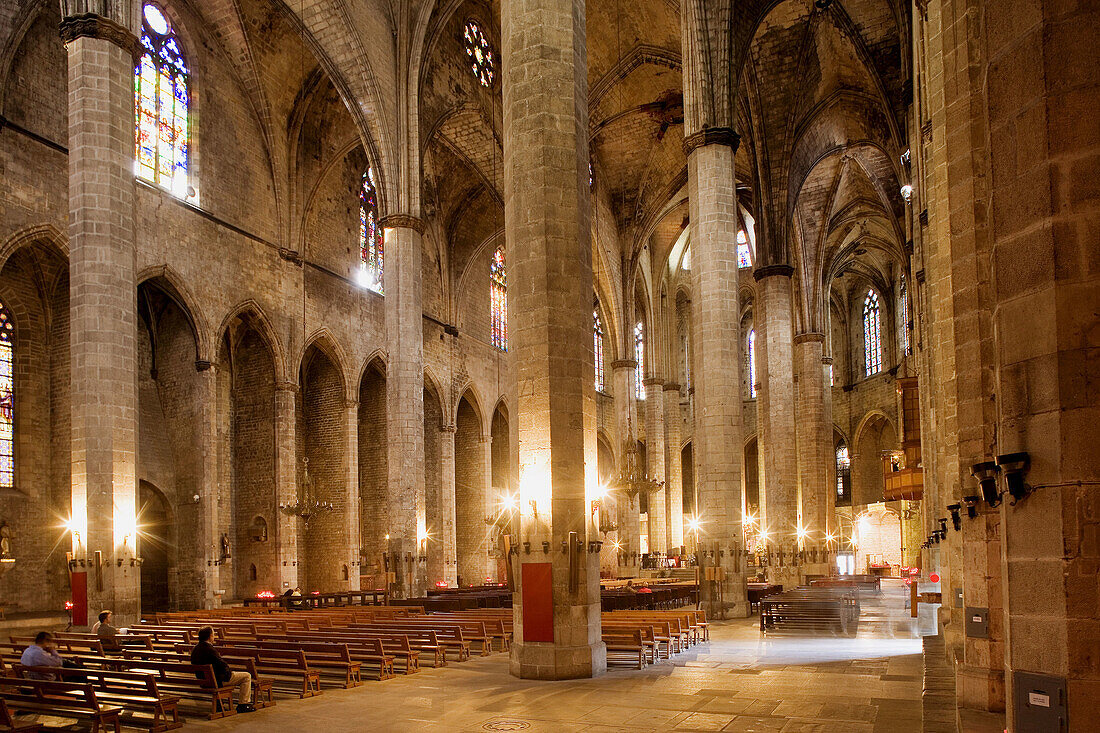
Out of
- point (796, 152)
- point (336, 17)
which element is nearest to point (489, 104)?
point (336, 17)

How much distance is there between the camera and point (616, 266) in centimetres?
4000

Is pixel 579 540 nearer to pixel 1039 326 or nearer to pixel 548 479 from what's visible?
pixel 548 479

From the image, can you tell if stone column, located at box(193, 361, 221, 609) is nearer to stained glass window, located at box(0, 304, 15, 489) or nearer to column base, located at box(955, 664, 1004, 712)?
stained glass window, located at box(0, 304, 15, 489)

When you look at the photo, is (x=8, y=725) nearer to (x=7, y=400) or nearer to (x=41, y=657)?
(x=41, y=657)

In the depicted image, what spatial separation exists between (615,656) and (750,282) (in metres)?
36.3

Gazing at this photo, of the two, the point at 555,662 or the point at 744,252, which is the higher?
the point at 744,252

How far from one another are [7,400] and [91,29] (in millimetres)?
11413

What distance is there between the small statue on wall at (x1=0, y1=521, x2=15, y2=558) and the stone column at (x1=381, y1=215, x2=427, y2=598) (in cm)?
937

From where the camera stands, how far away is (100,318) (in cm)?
1666

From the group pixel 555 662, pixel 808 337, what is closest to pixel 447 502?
pixel 808 337

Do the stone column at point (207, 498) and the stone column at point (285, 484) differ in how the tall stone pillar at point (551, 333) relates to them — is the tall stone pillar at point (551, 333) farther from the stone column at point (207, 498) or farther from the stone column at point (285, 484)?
the stone column at point (285, 484)

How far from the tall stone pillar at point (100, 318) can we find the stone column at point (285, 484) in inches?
411

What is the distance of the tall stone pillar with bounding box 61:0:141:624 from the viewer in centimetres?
1645

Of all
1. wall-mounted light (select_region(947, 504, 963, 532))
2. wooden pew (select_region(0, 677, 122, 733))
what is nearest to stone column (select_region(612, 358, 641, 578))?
wall-mounted light (select_region(947, 504, 963, 532))
